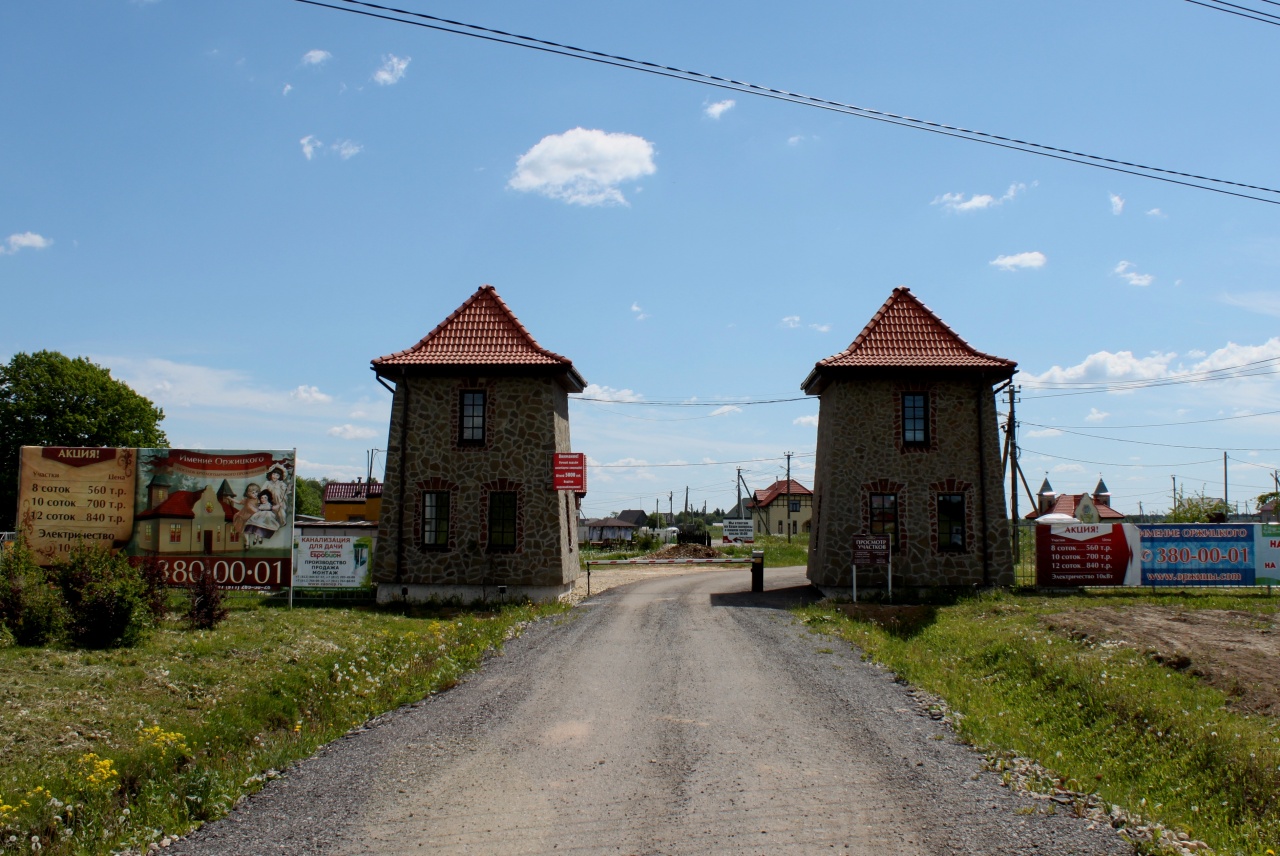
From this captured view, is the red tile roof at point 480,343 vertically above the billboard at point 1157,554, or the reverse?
the red tile roof at point 480,343

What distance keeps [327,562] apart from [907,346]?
54.8ft

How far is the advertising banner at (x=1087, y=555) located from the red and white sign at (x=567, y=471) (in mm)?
12724

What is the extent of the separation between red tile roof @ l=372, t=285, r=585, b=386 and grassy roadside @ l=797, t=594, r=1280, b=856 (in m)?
11.3

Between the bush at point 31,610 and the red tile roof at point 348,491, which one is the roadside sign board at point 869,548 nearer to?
the bush at point 31,610

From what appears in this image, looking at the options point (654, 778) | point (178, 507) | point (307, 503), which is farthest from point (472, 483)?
point (307, 503)

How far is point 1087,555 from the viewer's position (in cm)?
2419

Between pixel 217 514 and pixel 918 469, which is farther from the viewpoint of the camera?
pixel 918 469

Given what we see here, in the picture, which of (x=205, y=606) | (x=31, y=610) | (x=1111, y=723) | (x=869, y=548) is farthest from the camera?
(x=869, y=548)

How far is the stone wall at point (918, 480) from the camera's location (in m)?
23.7

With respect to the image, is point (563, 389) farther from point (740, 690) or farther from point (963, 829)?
point (963, 829)

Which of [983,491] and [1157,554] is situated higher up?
[983,491]

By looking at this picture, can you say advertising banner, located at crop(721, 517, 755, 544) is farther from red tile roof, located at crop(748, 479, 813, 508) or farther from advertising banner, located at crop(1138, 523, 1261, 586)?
advertising banner, located at crop(1138, 523, 1261, 586)

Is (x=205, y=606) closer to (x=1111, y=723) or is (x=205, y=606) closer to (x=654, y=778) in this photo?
(x=654, y=778)

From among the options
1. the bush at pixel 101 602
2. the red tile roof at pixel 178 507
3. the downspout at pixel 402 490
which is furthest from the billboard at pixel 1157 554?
the red tile roof at pixel 178 507
